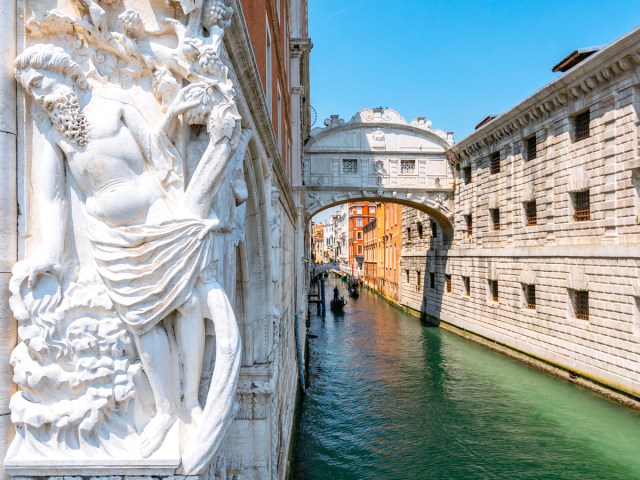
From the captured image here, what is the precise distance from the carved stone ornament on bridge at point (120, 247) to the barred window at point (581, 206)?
41.4 feet

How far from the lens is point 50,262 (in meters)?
2.03

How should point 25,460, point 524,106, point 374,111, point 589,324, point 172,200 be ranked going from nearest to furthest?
point 25,460 → point 172,200 → point 589,324 → point 524,106 → point 374,111

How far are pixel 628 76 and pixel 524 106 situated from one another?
13.4ft

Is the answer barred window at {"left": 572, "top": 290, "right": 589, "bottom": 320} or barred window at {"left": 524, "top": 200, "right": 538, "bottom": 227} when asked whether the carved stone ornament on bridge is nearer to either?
barred window at {"left": 572, "top": 290, "right": 589, "bottom": 320}

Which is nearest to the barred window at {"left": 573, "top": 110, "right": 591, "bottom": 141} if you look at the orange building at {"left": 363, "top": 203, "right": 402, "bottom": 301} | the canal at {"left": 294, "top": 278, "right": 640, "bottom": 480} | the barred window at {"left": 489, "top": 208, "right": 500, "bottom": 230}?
the barred window at {"left": 489, "top": 208, "right": 500, "bottom": 230}

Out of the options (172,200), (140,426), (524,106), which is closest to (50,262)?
(172,200)

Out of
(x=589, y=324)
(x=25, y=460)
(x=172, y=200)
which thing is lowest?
(x=589, y=324)

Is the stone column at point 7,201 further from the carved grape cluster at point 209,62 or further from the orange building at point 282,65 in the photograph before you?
the orange building at point 282,65

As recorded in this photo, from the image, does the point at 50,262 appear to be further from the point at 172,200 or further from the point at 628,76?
the point at 628,76

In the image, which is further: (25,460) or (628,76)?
(628,76)

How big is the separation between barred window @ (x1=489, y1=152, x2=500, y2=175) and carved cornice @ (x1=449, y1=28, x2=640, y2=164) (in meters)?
0.49

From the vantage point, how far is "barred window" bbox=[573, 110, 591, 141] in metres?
12.2

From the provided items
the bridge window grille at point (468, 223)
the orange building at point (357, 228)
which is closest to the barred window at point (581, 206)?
the bridge window grille at point (468, 223)

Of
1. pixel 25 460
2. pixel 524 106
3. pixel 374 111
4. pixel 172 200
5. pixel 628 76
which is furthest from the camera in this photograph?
pixel 374 111
